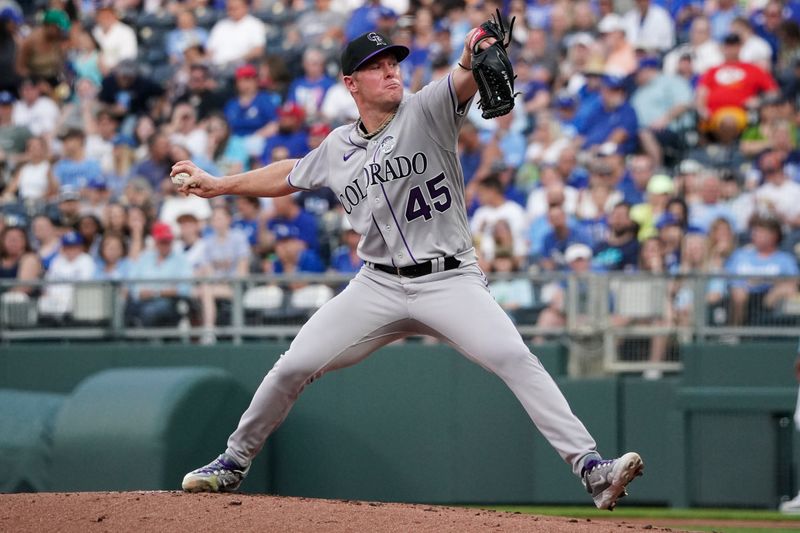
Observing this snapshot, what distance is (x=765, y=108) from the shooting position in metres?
11.2

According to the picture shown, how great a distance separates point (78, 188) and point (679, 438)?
6525mm

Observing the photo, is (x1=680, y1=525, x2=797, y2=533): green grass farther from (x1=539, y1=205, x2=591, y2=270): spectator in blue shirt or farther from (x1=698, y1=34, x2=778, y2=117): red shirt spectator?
(x1=698, y1=34, x2=778, y2=117): red shirt spectator

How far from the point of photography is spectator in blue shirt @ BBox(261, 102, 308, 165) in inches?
482

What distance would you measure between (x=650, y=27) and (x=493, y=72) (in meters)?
7.97

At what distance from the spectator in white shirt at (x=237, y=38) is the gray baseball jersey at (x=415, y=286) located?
8.69 m

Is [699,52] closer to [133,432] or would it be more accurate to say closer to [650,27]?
[650,27]

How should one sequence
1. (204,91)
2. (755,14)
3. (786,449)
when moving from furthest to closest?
(204,91), (755,14), (786,449)

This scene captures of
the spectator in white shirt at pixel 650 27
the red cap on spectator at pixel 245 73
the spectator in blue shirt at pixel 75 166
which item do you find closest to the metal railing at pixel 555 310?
the spectator in blue shirt at pixel 75 166

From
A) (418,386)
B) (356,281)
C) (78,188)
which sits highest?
(78,188)

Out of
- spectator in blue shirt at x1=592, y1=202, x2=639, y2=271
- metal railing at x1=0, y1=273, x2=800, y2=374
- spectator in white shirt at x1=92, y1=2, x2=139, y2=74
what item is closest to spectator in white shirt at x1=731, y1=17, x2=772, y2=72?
spectator in blue shirt at x1=592, y1=202, x2=639, y2=271

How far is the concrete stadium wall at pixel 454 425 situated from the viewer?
972cm

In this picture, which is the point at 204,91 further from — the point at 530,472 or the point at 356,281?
the point at 356,281

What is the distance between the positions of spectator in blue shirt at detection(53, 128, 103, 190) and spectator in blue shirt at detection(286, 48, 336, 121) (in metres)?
2.13

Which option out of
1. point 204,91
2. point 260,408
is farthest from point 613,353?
point 204,91
